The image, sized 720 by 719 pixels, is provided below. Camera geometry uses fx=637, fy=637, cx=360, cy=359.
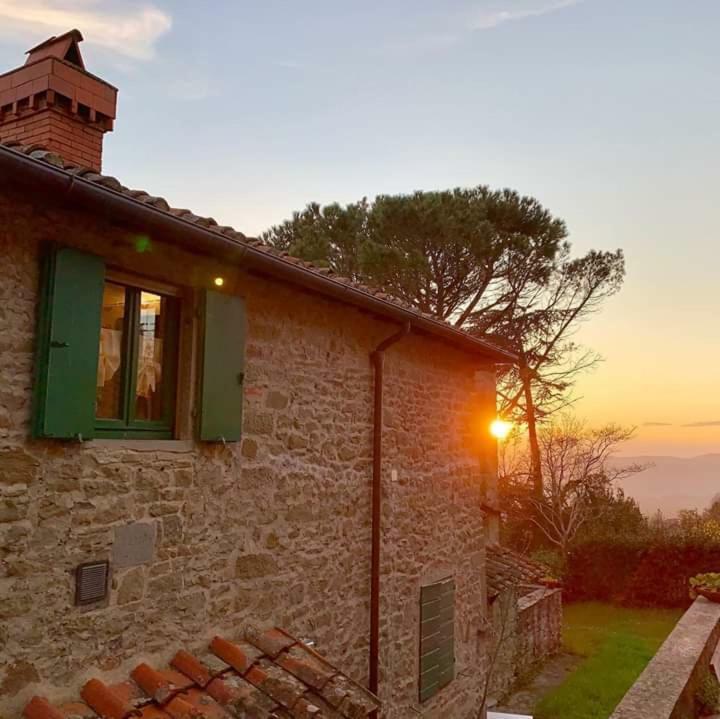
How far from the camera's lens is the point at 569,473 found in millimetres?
21938

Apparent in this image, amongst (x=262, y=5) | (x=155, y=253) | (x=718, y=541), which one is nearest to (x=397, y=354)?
(x=155, y=253)

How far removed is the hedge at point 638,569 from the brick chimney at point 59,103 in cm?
1817

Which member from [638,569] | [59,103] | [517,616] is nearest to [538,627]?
[517,616]

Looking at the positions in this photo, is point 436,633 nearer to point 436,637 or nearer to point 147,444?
point 436,637

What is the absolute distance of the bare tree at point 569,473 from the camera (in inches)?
840

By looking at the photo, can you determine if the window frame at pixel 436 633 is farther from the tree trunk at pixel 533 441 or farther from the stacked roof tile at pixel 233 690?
the tree trunk at pixel 533 441

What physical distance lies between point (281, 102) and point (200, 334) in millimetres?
6080

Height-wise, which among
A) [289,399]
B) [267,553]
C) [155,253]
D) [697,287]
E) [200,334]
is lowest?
[267,553]

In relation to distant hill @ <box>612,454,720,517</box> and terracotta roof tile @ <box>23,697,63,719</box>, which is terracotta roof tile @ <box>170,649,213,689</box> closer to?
terracotta roof tile @ <box>23,697,63,719</box>

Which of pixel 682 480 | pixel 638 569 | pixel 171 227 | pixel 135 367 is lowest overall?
pixel 682 480

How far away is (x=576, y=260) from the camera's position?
2073cm

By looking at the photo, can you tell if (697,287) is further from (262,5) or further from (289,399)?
(289,399)

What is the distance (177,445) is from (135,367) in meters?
0.60

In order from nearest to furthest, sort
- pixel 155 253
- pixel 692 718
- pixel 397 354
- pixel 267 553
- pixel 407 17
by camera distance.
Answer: pixel 155 253
pixel 267 553
pixel 397 354
pixel 692 718
pixel 407 17
